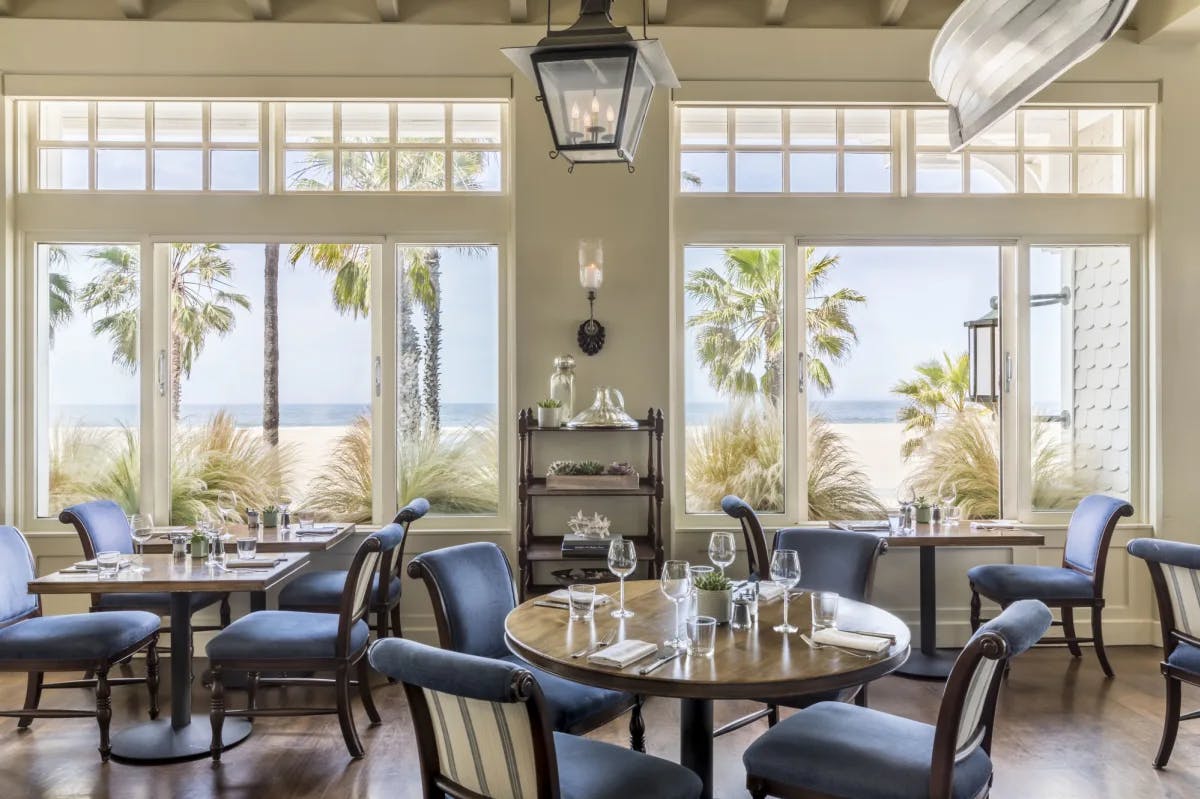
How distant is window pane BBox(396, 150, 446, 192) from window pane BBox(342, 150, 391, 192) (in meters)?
0.09

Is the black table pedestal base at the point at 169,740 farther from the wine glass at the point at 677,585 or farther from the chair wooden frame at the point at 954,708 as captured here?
the chair wooden frame at the point at 954,708

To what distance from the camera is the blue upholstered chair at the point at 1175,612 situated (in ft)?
9.48

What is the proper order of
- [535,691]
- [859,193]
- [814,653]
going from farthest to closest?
[859,193]
[814,653]
[535,691]

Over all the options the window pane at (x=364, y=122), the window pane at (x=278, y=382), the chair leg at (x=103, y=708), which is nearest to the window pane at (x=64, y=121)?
the window pane at (x=278, y=382)

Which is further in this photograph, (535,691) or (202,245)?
(202,245)

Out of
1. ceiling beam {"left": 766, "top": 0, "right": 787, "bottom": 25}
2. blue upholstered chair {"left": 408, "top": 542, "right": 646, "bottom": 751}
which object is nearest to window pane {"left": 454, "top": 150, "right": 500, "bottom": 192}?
ceiling beam {"left": 766, "top": 0, "right": 787, "bottom": 25}

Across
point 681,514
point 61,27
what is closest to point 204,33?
point 61,27

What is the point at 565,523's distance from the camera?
448 centimetres

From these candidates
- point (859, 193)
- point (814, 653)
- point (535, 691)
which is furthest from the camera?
point (859, 193)

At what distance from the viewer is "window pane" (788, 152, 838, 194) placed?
471 cm

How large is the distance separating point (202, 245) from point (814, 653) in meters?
4.12

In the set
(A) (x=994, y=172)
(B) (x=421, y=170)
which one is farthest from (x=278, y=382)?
(A) (x=994, y=172)

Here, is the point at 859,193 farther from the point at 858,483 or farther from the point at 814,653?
the point at 814,653

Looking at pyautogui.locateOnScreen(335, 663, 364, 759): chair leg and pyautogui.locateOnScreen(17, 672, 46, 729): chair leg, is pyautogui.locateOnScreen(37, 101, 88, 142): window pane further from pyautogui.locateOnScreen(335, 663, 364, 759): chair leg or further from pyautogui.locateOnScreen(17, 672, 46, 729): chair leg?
pyautogui.locateOnScreen(335, 663, 364, 759): chair leg
